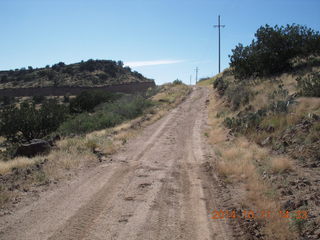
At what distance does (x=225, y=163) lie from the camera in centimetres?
905

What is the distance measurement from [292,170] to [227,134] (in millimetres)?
6672

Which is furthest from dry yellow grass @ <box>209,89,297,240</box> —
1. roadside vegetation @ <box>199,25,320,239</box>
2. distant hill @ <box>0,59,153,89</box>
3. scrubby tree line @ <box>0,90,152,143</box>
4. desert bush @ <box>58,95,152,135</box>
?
distant hill @ <box>0,59,153,89</box>

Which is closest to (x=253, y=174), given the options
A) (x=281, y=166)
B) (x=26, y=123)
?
(x=281, y=166)

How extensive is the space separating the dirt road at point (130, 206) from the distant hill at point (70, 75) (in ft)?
212

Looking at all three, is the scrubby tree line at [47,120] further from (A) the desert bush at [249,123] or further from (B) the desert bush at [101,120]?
(A) the desert bush at [249,123]

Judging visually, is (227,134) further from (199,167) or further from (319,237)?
(319,237)

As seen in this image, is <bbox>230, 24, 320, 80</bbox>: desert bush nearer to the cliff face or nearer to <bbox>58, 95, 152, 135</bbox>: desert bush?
<bbox>58, 95, 152, 135</bbox>: desert bush

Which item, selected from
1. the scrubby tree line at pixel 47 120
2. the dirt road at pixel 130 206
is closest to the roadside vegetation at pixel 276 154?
the dirt road at pixel 130 206

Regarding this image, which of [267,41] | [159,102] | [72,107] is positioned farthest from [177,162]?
[72,107]
